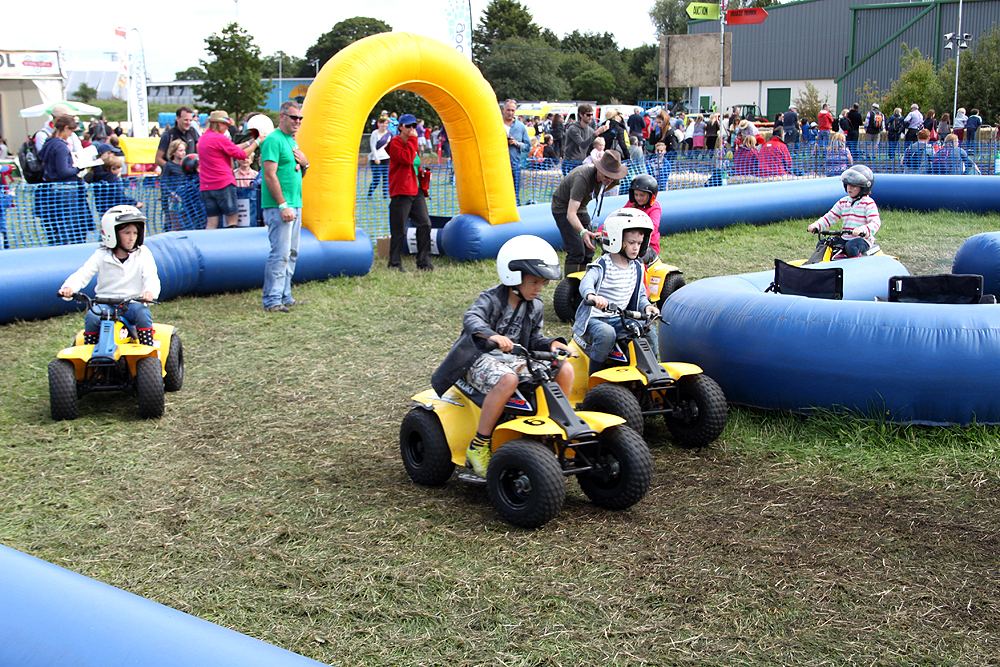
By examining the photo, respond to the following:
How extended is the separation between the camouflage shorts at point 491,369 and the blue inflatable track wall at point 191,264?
5.45m

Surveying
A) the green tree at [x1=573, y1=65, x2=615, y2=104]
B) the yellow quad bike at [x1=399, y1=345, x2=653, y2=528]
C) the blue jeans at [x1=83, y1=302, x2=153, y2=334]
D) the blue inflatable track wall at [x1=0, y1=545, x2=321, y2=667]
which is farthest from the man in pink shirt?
the green tree at [x1=573, y1=65, x2=615, y2=104]

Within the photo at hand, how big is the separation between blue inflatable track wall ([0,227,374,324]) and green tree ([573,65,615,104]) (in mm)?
55712

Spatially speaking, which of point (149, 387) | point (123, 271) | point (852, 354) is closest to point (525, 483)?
point (852, 354)

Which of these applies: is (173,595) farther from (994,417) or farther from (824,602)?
(994,417)

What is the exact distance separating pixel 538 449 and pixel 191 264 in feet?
21.0

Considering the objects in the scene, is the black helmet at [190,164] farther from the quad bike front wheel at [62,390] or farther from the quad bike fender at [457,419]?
the quad bike fender at [457,419]

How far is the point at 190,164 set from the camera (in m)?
12.1

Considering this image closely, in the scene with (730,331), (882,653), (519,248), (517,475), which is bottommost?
(882,653)

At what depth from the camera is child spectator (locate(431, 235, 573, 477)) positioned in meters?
4.53

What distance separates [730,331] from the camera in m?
5.82

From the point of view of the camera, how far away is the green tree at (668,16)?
8225 cm

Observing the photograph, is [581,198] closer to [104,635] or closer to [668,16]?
[104,635]

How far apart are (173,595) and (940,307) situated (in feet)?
14.8

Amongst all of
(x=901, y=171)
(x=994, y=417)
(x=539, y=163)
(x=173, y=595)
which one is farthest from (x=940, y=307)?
(x=901, y=171)
